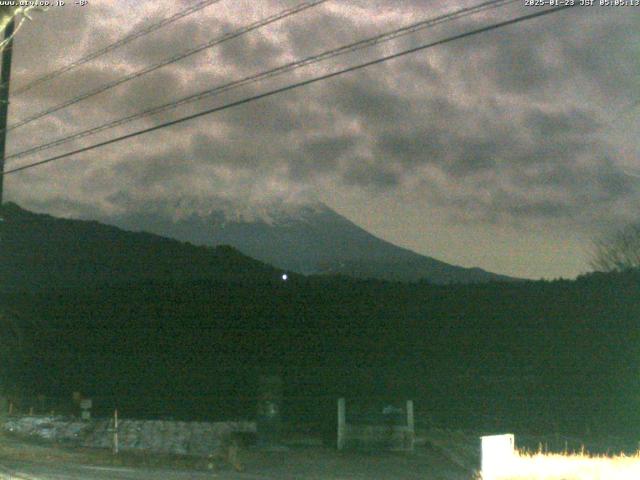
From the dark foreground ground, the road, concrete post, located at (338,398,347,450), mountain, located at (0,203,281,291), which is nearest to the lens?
the road

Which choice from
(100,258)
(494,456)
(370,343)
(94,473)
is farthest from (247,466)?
(100,258)

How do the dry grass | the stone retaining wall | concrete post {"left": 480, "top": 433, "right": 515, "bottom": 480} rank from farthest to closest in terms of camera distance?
the stone retaining wall → concrete post {"left": 480, "top": 433, "right": 515, "bottom": 480} → the dry grass

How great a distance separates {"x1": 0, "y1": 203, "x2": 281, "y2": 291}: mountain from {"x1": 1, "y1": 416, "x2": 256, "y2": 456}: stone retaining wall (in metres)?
31.5

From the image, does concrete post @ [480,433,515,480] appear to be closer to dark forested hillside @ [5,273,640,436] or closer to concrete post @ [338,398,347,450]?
concrete post @ [338,398,347,450]

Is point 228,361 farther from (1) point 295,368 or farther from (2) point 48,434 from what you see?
(2) point 48,434

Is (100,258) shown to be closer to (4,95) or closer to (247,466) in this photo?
(4,95)

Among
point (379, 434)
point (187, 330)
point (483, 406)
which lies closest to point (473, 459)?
point (379, 434)

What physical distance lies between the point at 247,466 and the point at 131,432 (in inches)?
487

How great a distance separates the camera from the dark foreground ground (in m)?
17.7

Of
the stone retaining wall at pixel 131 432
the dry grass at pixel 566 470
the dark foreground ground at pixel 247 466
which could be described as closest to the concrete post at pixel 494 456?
the dry grass at pixel 566 470

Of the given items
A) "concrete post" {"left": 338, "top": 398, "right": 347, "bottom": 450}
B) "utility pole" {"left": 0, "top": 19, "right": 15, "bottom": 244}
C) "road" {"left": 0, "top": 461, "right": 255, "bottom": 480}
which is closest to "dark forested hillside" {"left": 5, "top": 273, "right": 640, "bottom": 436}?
"concrete post" {"left": 338, "top": 398, "right": 347, "bottom": 450}

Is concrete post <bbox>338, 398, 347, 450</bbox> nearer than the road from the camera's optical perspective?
No

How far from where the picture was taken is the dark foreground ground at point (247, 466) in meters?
17.7

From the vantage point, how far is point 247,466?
1984cm
